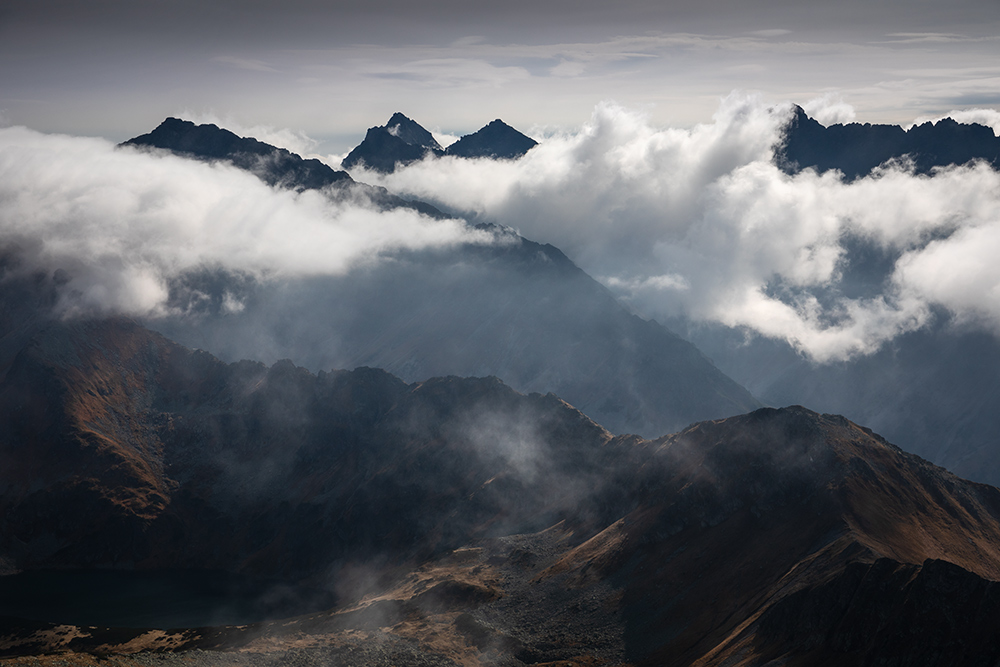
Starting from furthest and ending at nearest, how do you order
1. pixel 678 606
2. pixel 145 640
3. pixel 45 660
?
pixel 145 640 → pixel 678 606 → pixel 45 660

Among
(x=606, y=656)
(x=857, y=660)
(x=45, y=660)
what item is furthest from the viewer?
(x=606, y=656)

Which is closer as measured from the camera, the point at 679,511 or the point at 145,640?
the point at 145,640

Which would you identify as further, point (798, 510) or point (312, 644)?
point (798, 510)

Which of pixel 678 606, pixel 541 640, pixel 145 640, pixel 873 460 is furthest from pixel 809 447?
pixel 145 640

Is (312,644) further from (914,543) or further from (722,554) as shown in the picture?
(914,543)

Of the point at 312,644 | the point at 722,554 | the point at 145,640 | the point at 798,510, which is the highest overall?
the point at 798,510

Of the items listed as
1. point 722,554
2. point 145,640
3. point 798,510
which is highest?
point 798,510

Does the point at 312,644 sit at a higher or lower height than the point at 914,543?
lower

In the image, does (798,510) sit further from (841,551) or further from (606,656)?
(606,656)

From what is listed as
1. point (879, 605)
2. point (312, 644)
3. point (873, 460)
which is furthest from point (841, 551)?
point (312, 644)
